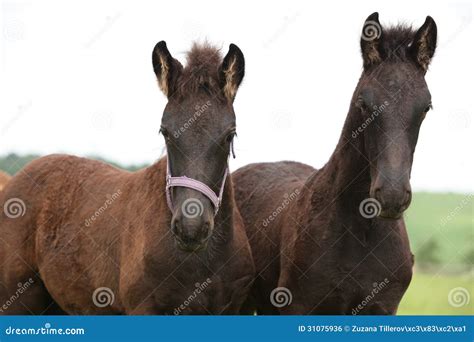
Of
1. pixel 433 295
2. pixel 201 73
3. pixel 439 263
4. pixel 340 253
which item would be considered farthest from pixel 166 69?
pixel 439 263

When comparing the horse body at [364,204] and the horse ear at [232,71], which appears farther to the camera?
the horse ear at [232,71]

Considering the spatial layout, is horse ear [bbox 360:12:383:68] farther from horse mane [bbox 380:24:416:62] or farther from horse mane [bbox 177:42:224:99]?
horse mane [bbox 177:42:224:99]

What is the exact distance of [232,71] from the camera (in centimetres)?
623

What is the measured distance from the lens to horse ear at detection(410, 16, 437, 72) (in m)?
6.23

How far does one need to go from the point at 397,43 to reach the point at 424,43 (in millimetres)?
219

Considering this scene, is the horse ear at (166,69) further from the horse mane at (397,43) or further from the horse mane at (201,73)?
the horse mane at (397,43)

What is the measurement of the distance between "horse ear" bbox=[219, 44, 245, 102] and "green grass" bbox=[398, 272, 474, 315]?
10653 mm

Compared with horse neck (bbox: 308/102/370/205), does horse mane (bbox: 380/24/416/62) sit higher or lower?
higher

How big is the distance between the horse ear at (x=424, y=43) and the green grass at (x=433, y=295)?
10.1 m

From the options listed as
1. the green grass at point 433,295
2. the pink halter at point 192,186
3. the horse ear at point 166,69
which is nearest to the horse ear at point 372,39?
the pink halter at point 192,186

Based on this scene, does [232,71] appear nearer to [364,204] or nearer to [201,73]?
[201,73]

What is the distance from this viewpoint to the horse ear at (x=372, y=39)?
624 cm

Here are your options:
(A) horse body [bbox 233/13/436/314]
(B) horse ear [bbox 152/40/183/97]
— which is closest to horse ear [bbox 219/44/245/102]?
(B) horse ear [bbox 152/40/183/97]

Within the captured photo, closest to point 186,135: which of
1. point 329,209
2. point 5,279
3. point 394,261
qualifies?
point 329,209
